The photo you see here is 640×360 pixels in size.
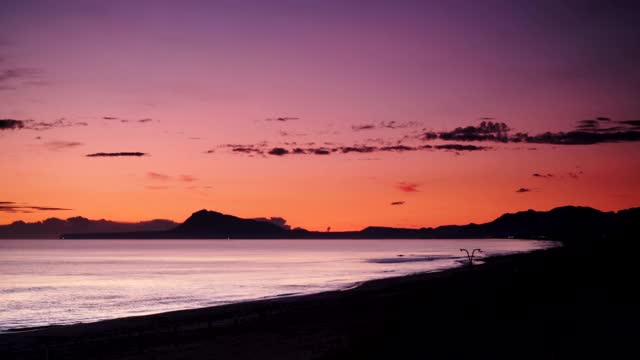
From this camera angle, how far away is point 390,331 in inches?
1102

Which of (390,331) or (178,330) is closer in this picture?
(390,331)

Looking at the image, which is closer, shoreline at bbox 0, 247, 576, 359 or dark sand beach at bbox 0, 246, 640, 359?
dark sand beach at bbox 0, 246, 640, 359

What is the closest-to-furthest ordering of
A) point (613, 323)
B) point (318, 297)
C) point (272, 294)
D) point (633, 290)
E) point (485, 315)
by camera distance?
point (613, 323) → point (485, 315) → point (633, 290) → point (318, 297) → point (272, 294)

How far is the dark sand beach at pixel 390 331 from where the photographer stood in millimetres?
23578

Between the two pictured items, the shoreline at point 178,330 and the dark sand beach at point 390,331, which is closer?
the dark sand beach at point 390,331

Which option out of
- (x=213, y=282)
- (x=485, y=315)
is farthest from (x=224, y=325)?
(x=213, y=282)

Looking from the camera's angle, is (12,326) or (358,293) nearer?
(12,326)

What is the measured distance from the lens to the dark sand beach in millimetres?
23578

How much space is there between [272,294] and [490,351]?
4426 centimetres

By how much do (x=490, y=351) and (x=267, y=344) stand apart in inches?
447

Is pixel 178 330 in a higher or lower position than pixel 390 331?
lower

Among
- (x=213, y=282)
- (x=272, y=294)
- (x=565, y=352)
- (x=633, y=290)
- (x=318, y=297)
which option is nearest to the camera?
(x=565, y=352)

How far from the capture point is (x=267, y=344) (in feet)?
98.7

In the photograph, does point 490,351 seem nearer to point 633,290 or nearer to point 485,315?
point 485,315
